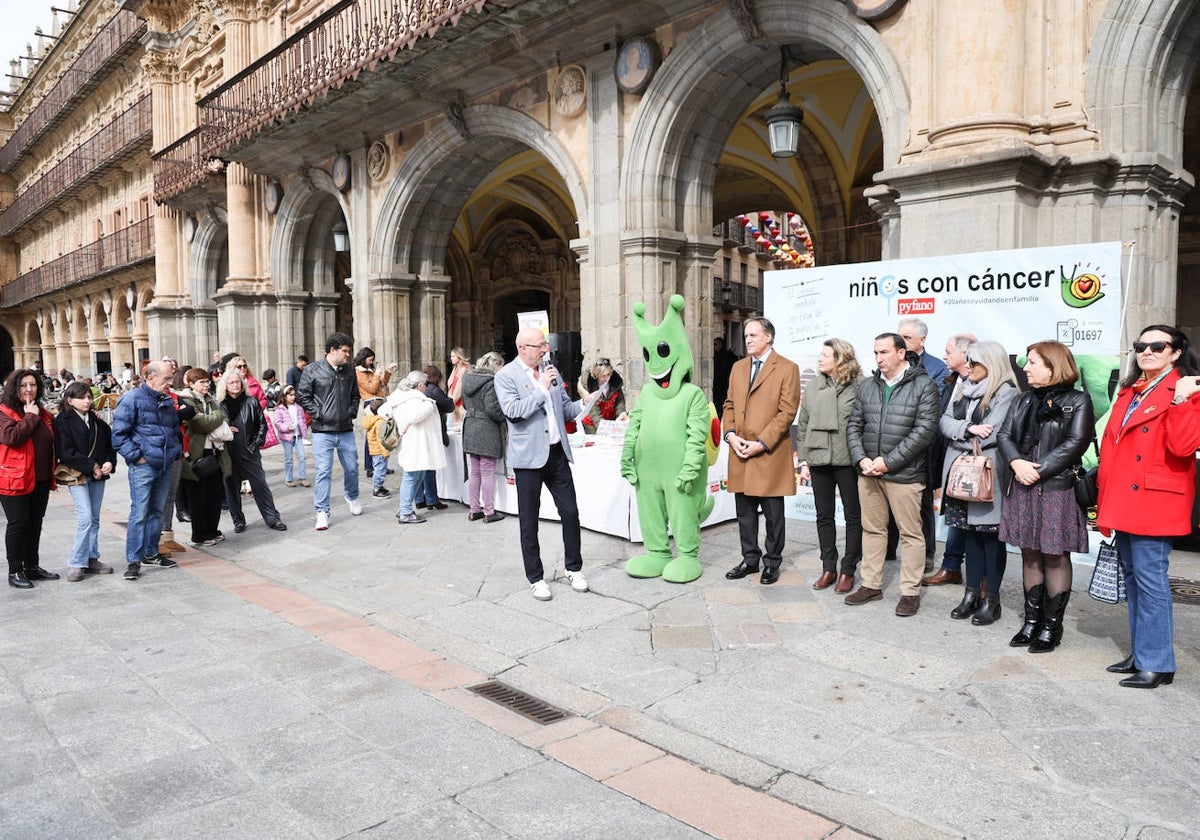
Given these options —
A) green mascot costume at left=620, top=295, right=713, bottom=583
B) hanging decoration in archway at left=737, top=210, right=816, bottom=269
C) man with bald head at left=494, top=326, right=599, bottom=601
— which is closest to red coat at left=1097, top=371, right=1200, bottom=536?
green mascot costume at left=620, top=295, right=713, bottom=583

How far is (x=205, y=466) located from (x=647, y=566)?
394 centimetres

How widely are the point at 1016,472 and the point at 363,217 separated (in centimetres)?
1273

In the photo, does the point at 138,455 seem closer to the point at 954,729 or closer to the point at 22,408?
the point at 22,408

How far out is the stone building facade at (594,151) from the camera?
272 inches

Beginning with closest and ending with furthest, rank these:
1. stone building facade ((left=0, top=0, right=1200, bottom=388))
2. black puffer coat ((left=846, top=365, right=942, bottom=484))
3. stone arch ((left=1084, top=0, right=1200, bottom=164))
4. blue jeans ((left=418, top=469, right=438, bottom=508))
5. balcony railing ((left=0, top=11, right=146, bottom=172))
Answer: black puffer coat ((left=846, top=365, right=942, bottom=484)) → stone arch ((left=1084, top=0, right=1200, bottom=164)) → stone building facade ((left=0, top=0, right=1200, bottom=388)) → blue jeans ((left=418, top=469, right=438, bottom=508)) → balcony railing ((left=0, top=11, right=146, bottom=172))

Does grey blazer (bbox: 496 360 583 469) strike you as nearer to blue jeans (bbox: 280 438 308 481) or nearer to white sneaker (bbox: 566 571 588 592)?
white sneaker (bbox: 566 571 588 592)

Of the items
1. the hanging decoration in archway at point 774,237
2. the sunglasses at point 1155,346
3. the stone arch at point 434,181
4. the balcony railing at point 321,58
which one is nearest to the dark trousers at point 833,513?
the sunglasses at point 1155,346

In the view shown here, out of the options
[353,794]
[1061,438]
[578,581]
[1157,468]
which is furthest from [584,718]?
[1157,468]

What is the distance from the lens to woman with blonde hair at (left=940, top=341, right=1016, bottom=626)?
180 inches

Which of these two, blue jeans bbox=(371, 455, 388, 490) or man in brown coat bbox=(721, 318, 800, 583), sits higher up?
man in brown coat bbox=(721, 318, 800, 583)

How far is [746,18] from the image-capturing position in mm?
8812

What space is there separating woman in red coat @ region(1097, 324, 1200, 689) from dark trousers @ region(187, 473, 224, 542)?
659 cm

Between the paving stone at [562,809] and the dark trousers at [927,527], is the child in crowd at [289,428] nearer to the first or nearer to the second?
the dark trousers at [927,527]

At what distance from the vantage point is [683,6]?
9375mm
